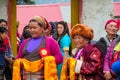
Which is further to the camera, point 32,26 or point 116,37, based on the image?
point 116,37

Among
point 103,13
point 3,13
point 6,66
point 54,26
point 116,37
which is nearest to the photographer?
point 116,37

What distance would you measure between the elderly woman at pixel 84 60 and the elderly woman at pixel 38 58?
0.79ft

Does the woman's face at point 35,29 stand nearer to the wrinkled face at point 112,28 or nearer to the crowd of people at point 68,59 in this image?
the crowd of people at point 68,59

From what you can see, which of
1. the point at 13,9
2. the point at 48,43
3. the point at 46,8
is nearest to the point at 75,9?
the point at 13,9

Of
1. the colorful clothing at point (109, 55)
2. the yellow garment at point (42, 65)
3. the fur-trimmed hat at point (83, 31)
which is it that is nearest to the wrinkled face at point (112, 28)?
the colorful clothing at point (109, 55)

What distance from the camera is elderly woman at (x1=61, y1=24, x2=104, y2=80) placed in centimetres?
627

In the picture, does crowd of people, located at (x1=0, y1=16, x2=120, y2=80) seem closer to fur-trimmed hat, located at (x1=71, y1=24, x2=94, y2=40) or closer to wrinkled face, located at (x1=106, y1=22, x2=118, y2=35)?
fur-trimmed hat, located at (x1=71, y1=24, x2=94, y2=40)

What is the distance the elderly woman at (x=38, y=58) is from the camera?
6426 mm

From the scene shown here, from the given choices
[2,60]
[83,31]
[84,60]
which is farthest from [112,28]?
[2,60]

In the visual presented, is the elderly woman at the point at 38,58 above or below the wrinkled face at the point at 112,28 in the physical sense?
below

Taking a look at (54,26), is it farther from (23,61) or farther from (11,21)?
(23,61)

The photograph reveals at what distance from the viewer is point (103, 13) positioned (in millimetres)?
10250

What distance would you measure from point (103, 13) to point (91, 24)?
38 centimetres

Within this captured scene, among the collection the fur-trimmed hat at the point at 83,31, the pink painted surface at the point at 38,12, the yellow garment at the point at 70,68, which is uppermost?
the fur-trimmed hat at the point at 83,31
